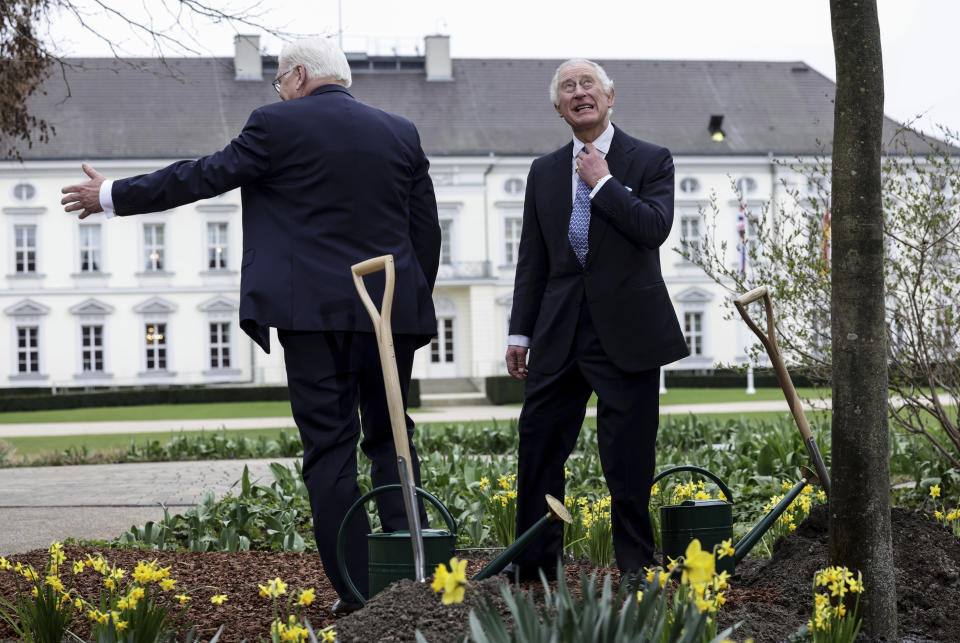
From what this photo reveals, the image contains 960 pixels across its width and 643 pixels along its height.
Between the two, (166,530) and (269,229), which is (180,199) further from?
(166,530)

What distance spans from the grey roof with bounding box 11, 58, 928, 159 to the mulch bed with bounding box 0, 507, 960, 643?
28.5 metres

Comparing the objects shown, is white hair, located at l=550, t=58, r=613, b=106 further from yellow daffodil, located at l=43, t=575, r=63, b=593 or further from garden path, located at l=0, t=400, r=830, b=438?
garden path, located at l=0, t=400, r=830, b=438

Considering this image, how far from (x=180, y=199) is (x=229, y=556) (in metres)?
1.34

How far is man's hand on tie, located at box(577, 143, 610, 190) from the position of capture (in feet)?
8.88

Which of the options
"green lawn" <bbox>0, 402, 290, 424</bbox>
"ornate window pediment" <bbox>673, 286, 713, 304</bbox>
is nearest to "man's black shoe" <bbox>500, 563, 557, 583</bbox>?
"green lawn" <bbox>0, 402, 290, 424</bbox>

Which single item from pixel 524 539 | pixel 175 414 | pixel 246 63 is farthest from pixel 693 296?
pixel 524 539

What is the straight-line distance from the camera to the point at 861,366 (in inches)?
89.0

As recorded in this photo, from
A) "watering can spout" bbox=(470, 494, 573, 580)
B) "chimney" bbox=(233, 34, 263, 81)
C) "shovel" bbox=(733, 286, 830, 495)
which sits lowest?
"watering can spout" bbox=(470, 494, 573, 580)

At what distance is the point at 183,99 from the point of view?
32.9 meters

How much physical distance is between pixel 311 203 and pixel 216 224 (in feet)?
101

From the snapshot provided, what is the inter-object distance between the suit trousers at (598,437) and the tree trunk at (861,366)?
0.57 metres

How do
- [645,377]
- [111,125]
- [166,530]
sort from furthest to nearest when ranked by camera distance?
[111,125] < [166,530] < [645,377]

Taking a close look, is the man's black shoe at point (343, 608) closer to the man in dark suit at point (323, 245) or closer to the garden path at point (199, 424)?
the man in dark suit at point (323, 245)

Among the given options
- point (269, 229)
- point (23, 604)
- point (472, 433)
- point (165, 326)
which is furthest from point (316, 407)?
point (165, 326)
